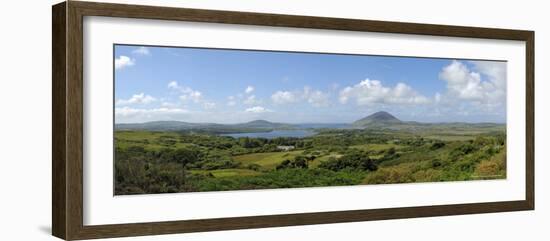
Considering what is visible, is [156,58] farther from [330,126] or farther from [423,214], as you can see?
[423,214]

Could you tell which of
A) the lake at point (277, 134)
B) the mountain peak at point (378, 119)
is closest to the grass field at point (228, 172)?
the lake at point (277, 134)

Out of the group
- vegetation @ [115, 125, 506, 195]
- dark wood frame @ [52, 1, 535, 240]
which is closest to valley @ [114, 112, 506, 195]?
vegetation @ [115, 125, 506, 195]

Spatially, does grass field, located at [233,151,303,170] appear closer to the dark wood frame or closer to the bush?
the bush

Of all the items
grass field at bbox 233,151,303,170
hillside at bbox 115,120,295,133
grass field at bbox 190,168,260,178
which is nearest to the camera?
hillside at bbox 115,120,295,133

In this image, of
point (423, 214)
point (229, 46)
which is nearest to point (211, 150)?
point (229, 46)

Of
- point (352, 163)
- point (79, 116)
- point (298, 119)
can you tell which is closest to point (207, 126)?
point (298, 119)

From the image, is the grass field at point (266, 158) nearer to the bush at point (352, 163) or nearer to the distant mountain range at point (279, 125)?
the distant mountain range at point (279, 125)

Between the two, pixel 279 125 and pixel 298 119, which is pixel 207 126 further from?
pixel 298 119
